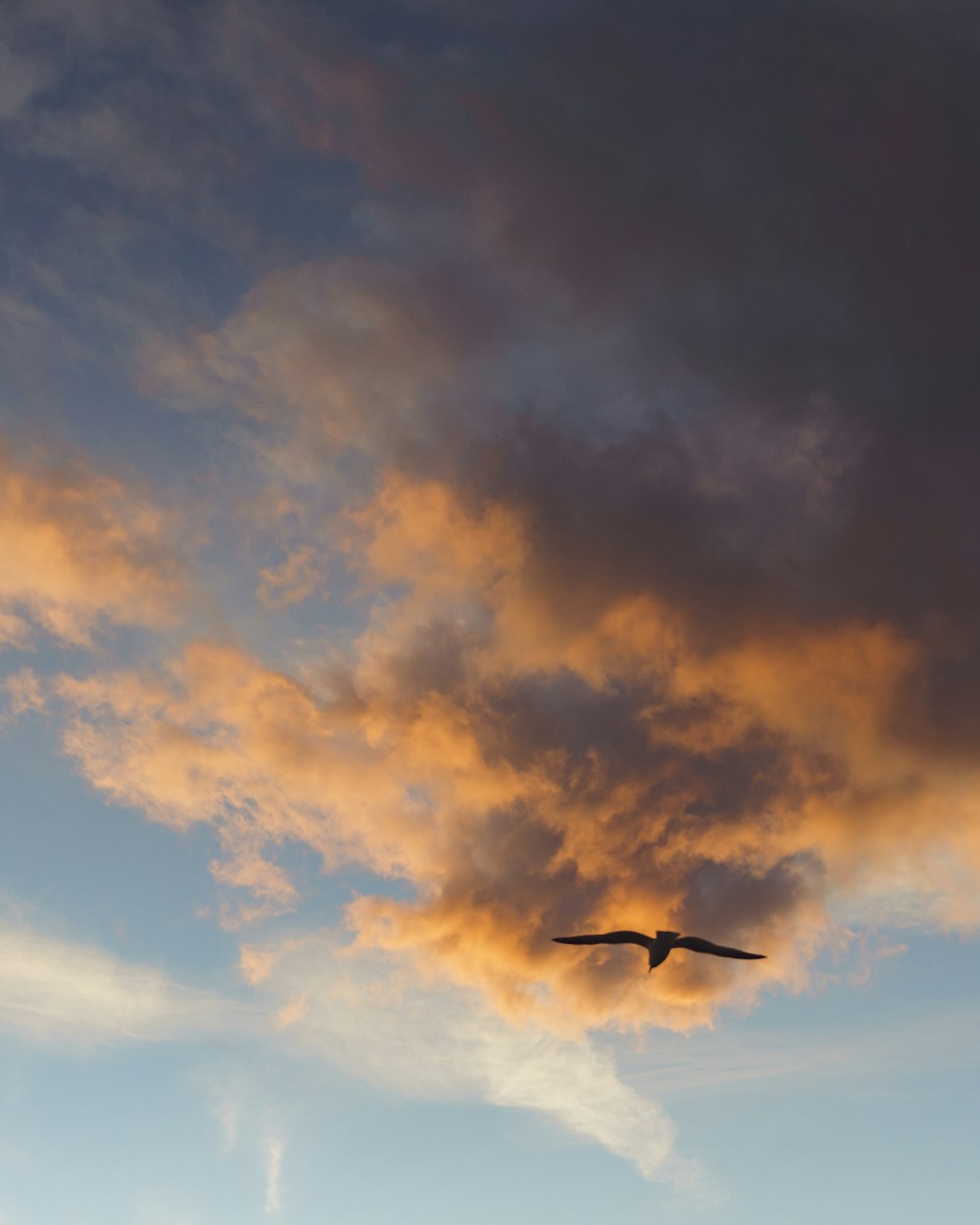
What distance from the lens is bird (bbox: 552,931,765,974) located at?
54050mm

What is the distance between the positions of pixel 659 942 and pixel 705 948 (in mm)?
2566

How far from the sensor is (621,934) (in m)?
55.3

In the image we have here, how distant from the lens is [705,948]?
55125mm

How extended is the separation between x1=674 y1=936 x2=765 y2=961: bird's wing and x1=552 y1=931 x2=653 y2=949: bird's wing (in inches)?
73.0

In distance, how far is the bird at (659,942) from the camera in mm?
54050

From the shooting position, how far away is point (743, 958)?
53.9m

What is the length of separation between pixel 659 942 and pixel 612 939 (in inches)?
113

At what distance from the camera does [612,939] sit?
55250mm

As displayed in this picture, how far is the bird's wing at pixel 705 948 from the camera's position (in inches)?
2116

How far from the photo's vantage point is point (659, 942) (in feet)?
184

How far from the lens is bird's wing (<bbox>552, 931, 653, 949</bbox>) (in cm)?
5422

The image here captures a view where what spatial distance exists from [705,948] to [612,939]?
5.05m

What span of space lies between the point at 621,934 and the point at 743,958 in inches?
259

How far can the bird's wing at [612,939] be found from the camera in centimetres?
5422
